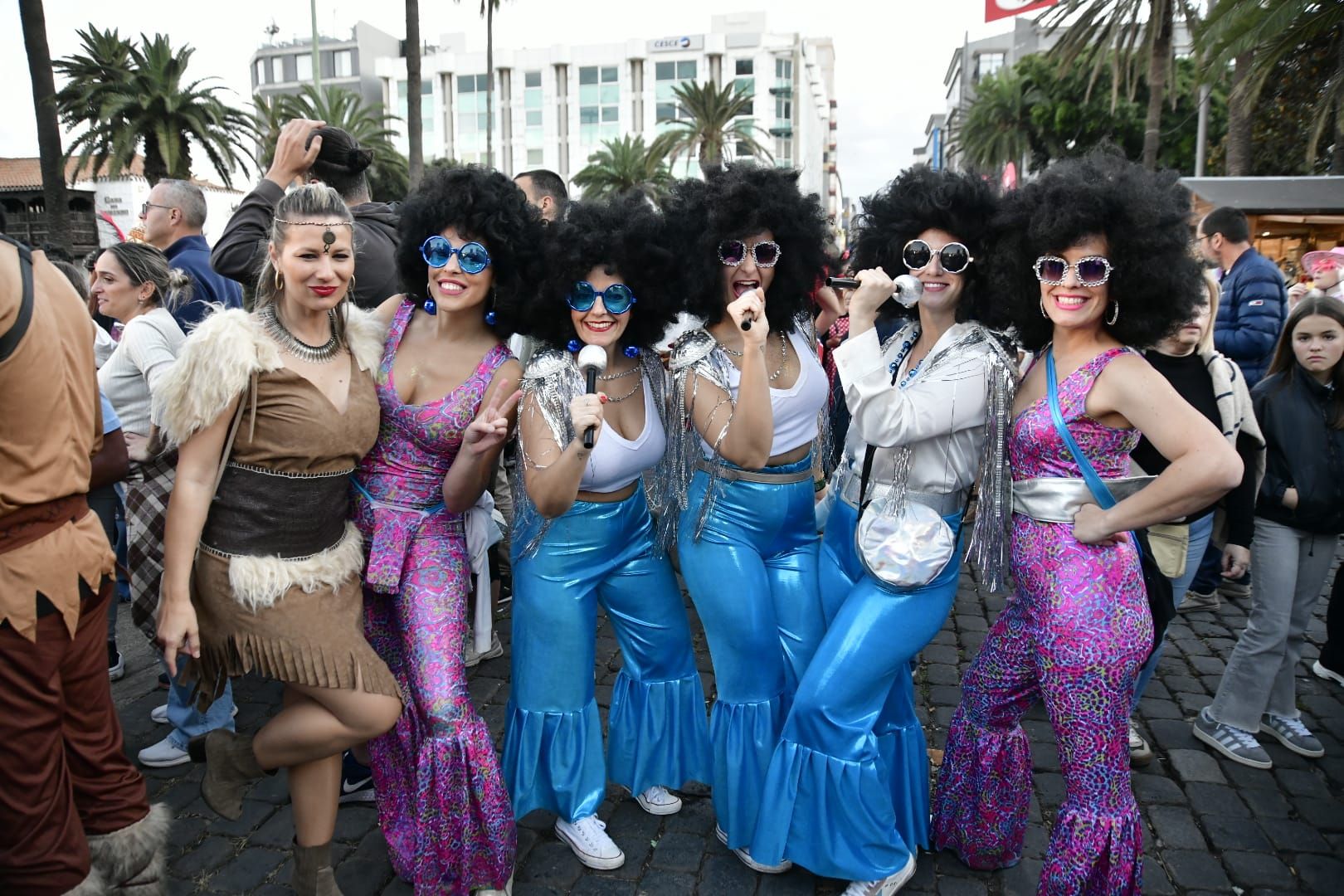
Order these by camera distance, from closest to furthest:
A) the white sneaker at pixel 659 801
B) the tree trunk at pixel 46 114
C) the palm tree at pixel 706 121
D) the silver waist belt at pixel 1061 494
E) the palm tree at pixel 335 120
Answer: the silver waist belt at pixel 1061 494, the white sneaker at pixel 659 801, the tree trunk at pixel 46 114, the palm tree at pixel 335 120, the palm tree at pixel 706 121

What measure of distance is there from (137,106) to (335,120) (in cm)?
1036

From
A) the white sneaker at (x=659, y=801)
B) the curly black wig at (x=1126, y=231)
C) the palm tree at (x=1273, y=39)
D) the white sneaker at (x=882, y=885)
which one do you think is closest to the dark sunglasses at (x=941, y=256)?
the curly black wig at (x=1126, y=231)

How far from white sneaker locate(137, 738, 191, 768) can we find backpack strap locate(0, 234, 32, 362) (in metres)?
2.30

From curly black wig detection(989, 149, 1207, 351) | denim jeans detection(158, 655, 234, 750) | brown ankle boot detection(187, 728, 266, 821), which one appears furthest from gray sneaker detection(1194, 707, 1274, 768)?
denim jeans detection(158, 655, 234, 750)

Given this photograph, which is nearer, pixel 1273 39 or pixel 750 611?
pixel 750 611

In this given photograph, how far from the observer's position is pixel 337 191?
3.85 m

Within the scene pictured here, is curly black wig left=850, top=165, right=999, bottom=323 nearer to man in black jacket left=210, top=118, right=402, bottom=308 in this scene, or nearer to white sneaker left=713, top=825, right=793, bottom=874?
man in black jacket left=210, top=118, right=402, bottom=308

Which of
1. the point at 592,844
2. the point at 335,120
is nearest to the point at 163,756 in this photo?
the point at 592,844

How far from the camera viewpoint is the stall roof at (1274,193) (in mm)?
12047

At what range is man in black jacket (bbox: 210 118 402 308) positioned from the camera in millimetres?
3549

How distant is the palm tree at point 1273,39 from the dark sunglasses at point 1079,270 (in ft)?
44.4

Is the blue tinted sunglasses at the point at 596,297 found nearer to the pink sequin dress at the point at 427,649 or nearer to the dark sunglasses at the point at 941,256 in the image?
the pink sequin dress at the point at 427,649

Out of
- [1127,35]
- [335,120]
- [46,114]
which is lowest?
[46,114]

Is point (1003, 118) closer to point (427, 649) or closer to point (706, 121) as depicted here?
point (706, 121)
